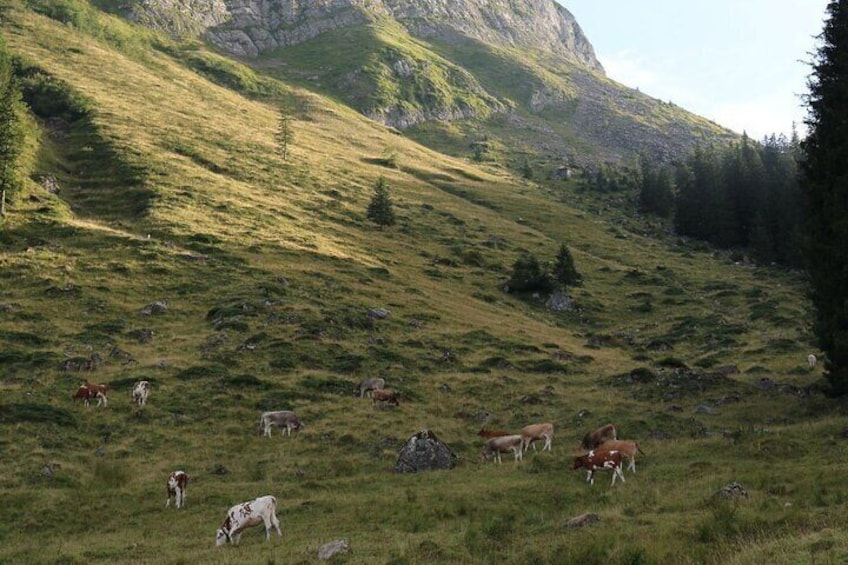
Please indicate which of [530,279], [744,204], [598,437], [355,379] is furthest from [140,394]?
[744,204]

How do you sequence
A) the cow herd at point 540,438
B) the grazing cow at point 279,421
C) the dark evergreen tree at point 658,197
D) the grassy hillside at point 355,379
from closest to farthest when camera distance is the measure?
the grassy hillside at point 355,379, the cow herd at point 540,438, the grazing cow at point 279,421, the dark evergreen tree at point 658,197

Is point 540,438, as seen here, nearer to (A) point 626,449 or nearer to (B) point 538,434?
(B) point 538,434

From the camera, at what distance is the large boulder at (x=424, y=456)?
25156 mm

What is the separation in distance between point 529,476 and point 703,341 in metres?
36.7

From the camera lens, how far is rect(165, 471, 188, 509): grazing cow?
72.0ft

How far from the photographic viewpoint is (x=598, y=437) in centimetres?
2641

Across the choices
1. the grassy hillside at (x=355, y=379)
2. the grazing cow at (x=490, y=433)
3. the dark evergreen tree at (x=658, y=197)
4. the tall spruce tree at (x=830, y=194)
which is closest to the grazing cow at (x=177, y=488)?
the grassy hillside at (x=355, y=379)

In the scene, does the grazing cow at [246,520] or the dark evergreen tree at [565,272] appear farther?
the dark evergreen tree at [565,272]

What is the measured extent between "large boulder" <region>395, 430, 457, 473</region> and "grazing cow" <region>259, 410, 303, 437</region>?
6964 mm

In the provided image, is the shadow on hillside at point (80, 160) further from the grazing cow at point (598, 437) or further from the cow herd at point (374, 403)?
the grazing cow at point (598, 437)

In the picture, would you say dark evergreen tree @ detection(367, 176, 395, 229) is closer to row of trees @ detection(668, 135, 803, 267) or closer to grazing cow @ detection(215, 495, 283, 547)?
row of trees @ detection(668, 135, 803, 267)

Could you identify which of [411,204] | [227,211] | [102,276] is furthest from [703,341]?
[411,204]

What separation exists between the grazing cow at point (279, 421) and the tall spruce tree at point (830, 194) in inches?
1024

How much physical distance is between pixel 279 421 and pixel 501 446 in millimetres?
11590
